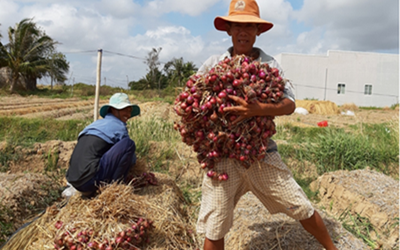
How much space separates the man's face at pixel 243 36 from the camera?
5.79 ft

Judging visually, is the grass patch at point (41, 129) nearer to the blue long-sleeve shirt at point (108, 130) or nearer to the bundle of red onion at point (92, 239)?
the blue long-sleeve shirt at point (108, 130)

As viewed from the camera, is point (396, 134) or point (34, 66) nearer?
point (396, 134)

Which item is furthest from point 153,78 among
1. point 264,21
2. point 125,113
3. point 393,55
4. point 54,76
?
point 264,21

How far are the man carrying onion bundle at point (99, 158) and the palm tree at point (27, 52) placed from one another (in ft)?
63.7

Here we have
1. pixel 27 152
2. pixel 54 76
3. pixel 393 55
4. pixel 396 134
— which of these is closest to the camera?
pixel 27 152

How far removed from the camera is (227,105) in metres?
1.54

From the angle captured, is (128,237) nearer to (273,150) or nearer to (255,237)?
(255,237)

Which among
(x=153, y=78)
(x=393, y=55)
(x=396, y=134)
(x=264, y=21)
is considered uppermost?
(x=393, y=55)

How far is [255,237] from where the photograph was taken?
238 cm

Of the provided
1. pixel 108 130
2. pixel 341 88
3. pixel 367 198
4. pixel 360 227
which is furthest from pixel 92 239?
pixel 341 88

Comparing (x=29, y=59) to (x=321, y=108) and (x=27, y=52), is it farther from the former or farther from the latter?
(x=321, y=108)

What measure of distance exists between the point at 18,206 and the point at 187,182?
6.37 ft

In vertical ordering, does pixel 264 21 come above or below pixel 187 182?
above

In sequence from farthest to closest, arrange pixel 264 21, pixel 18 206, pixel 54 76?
pixel 54 76 → pixel 18 206 → pixel 264 21
